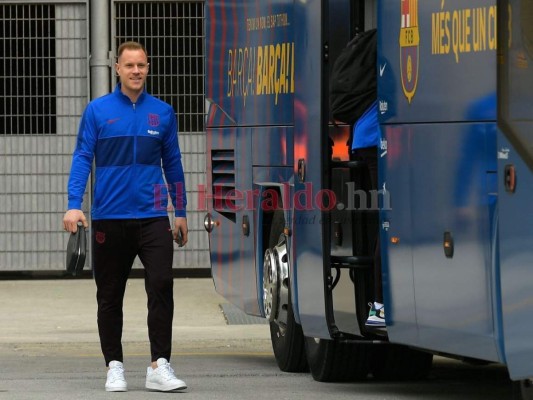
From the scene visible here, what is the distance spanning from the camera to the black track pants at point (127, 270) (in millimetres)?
8930

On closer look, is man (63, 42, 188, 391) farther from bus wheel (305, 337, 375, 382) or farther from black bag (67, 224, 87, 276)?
bus wheel (305, 337, 375, 382)

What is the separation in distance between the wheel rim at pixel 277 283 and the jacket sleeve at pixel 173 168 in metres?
0.91

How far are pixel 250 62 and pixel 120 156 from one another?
5.73ft

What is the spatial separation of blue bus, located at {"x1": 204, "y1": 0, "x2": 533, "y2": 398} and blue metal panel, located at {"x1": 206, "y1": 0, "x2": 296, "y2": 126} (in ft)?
0.07

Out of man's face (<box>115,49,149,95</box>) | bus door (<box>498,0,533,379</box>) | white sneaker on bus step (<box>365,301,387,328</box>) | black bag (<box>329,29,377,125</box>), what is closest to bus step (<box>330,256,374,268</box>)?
white sneaker on bus step (<box>365,301,387,328</box>)

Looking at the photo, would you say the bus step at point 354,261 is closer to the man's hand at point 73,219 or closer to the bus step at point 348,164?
the bus step at point 348,164

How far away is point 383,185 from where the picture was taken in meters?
8.20

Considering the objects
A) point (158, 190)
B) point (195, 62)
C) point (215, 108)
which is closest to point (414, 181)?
point (158, 190)

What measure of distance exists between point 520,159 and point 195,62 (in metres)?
9.85

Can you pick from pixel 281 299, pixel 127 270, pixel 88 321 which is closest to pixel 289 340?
pixel 281 299

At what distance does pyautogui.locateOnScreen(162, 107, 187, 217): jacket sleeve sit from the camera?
9.12m

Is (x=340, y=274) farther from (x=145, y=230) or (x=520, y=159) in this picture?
(x=520, y=159)

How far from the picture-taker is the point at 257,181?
10133 mm

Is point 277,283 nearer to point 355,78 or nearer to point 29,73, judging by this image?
point 355,78
